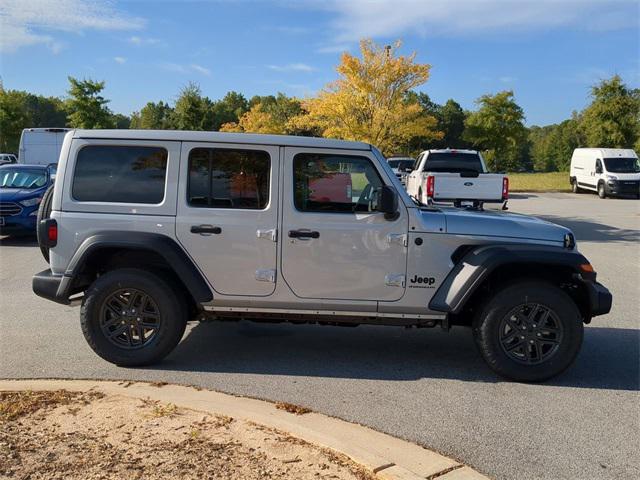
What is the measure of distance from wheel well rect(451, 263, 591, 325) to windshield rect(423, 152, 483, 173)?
9994 mm

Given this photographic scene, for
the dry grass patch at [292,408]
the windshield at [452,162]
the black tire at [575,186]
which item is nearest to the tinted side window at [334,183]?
the dry grass patch at [292,408]

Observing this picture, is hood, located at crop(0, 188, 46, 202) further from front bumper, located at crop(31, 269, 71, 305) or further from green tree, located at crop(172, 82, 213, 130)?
green tree, located at crop(172, 82, 213, 130)

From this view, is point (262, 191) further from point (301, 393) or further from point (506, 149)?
point (506, 149)

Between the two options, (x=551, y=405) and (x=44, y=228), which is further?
(x=44, y=228)

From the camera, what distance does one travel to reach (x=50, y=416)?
12.6 feet

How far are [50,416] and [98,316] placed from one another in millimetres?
1200

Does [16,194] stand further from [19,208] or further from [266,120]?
[266,120]

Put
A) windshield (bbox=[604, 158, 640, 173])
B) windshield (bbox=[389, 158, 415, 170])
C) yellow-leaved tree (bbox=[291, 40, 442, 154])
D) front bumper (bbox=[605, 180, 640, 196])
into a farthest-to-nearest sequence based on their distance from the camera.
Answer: windshield (bbox=[604, 158, 640, 173])
windshield (bbox=[389, 158, 415, 170])
front bumper (bbox=[605, 180, 640, 196])
yellow-leaved tree (bbox=[291, 40, 442, 154])

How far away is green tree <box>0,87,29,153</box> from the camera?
4609 centimetres

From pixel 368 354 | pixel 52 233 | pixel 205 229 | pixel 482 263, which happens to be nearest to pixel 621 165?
pixel 368 354

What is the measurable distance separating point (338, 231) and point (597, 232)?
1236 cm

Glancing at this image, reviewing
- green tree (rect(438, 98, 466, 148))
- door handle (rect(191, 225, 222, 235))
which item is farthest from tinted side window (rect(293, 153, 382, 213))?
green tree (rect(438, 98, 466, 148))

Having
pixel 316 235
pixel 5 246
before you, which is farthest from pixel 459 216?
pixel 5 246

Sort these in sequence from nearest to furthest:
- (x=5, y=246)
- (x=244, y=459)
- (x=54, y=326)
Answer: (x=244, y=459), (x=54, y=326), (x=5, y=246)
